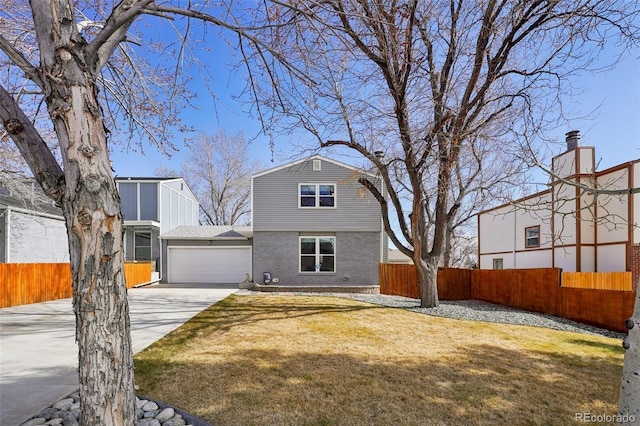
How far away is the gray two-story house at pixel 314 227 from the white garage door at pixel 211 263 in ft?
9.10

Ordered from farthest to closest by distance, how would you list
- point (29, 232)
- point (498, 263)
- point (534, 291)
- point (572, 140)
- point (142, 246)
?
point (142, 246)
point (498, 263)
point (29, 232)
point (572, 140)
point (534, 291)

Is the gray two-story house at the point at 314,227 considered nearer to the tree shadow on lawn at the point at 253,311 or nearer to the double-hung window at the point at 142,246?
the tree shadow on lawn at the point at 253,311

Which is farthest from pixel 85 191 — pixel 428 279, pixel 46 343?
pixel 428 279

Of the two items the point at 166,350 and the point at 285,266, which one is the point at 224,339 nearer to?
the point at 166,350

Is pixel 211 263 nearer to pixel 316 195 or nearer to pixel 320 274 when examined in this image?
pixel 320 274

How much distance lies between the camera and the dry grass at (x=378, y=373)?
3.39m

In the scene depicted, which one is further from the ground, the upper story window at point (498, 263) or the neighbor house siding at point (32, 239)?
the neighbor house siding at point (32, 239)

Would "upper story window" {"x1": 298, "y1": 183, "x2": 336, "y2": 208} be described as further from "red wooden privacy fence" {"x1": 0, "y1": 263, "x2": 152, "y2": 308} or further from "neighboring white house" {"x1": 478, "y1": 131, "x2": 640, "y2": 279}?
"red wooden privacy fence" {"x1": 0, "y1": 263, "x2": 152, "y2": 308}

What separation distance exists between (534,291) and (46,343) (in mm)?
11963

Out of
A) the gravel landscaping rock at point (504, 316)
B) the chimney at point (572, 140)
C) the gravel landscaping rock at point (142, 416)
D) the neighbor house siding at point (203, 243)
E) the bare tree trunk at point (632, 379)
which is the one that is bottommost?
the gravel landscaping rock at point (504, 316)

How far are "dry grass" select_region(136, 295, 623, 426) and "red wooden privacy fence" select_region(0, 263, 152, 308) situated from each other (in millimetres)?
5403

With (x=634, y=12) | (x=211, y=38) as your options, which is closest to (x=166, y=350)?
(x=211, y=38)

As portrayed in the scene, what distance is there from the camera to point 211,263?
1761cm

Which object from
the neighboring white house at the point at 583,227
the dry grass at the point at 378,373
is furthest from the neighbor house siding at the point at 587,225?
the dry grass at the point at 378,373
